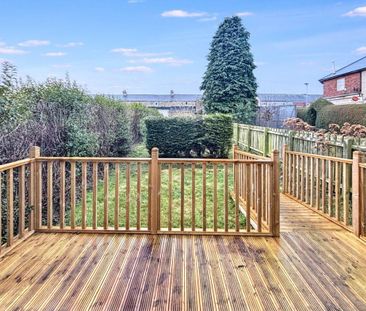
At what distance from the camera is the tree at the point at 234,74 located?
16.9 metres

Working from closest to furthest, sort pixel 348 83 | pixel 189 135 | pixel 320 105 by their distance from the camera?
pixel 189 135 < pixel 320 105 < pixel 348 83

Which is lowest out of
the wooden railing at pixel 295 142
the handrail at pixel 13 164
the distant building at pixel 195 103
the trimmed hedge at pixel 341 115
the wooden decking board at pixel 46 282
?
the wooden decking board at pixel 46 282

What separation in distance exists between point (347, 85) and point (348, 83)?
15 cm

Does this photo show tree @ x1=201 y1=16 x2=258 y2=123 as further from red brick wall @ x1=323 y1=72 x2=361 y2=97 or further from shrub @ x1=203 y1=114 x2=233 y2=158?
shrub @ x1=203 y1=114 x2=233 y2=158

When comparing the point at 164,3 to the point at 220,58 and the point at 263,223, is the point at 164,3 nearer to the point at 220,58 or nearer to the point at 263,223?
the point at 220,58

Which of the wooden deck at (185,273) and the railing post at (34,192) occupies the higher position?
the railing post at (34,192)

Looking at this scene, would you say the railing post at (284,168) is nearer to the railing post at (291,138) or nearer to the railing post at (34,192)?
the railing post at (291,138)

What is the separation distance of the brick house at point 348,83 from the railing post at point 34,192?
14387 millimetres

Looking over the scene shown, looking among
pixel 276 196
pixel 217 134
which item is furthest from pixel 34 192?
pixel 217 134

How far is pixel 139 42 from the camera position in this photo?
52.2ft

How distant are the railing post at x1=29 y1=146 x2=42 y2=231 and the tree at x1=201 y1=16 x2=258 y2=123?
44.8ft

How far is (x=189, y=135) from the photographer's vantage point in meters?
9.99

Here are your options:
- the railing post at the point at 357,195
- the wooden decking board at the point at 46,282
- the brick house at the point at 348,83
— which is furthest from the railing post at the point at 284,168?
the brick house at the point at 348,83

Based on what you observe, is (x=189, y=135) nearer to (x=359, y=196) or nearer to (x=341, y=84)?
(x=359, y=196)
